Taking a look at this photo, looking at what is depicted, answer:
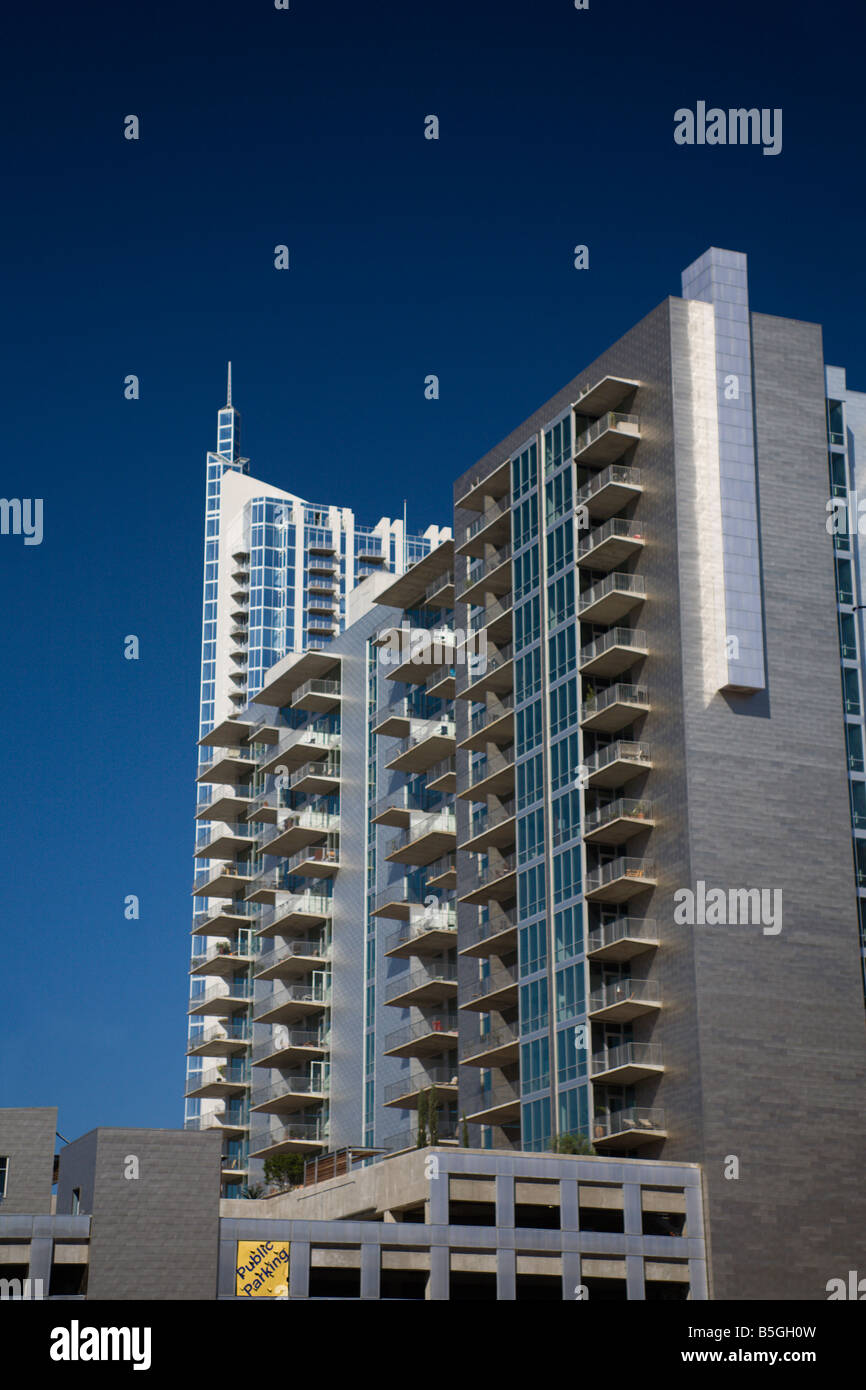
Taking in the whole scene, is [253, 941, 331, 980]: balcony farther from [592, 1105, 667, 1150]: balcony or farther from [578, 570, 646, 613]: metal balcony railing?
[592, 1105, 667, 1150]: balcony

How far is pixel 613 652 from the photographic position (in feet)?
213

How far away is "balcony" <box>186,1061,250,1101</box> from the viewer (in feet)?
324

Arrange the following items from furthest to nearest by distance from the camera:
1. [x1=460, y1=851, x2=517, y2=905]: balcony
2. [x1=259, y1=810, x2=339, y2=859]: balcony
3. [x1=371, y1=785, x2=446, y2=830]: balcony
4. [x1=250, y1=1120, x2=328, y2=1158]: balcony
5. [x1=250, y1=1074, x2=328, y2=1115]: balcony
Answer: [x1=259, y1=810, x2=339, y2=859]: balcony
[x1=250, y1=1074, x2=328, y2=1115]: balcony
[x1=250, y1=1120, x2=328, y2=1158]: balcony
[x1=371, y1=785, x2=446, y2=830]: balcony
[x1=460, y1=851, x2=517, y2=905]: balcony

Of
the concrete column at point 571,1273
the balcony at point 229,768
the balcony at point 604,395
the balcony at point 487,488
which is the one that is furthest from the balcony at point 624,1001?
the balcony at point 229,768

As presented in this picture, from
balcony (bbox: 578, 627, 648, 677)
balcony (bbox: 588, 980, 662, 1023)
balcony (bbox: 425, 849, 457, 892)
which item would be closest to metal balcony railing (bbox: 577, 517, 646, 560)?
balcony (bbox: 578, 627, 648, 677)

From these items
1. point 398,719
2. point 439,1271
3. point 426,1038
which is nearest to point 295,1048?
point 426,1038

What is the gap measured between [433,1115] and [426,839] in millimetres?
14351

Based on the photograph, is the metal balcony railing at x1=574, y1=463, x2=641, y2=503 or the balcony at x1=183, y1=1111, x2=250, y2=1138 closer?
the metal balcony railing at x1=574, y1=463, x2=641, y2=503

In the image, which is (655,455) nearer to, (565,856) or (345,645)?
(565,856)

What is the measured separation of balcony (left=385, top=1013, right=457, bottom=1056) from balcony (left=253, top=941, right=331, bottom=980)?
33.4ft

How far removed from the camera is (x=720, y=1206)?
5734cm

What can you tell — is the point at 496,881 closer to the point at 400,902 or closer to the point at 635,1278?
the point at 400,902

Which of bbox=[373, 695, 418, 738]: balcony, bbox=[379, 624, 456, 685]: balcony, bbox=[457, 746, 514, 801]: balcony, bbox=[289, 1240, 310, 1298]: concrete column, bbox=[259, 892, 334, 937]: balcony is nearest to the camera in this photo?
bbox=[289, 1240, 310, 1298]: concrete column

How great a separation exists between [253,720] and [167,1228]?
53.2m
